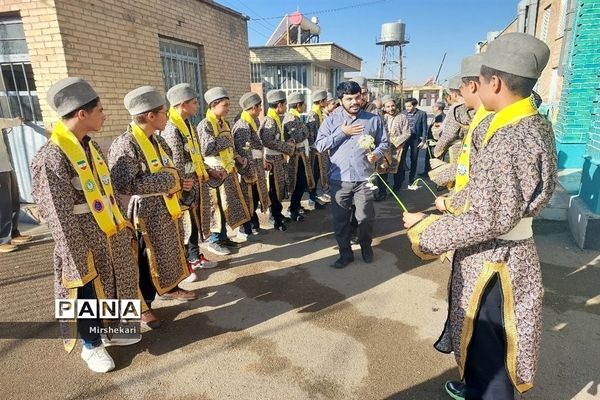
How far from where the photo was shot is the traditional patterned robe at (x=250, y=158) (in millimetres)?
4879

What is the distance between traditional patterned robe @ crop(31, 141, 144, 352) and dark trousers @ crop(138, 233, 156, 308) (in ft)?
1.30

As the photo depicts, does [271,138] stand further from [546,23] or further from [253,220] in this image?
[546,23]

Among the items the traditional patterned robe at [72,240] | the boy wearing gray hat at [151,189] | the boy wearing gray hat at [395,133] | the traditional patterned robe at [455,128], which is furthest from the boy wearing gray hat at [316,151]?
the traditional patterned robe at [72,240]

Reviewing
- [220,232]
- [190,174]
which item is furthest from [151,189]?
[220,232]

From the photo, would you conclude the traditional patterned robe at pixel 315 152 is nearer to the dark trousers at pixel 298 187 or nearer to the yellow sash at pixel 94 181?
the dark trousers at pixel 298 187

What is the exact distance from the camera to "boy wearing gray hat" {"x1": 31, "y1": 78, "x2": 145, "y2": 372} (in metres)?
2.32

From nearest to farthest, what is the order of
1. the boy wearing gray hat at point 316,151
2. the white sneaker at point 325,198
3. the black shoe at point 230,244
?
the black shoe at point 230,244 < the boy wearing gray hat at point 316,151 < the white sneaker at point 325,198

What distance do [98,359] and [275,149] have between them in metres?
3.60

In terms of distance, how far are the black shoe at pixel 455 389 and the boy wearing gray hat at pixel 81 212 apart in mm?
2333

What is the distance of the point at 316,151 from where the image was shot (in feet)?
22.6

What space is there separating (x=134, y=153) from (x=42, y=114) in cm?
376

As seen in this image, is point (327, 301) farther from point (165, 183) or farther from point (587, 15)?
point (587, 15)

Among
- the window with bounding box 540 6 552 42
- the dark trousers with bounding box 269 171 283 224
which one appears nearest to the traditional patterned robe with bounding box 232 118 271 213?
the dark trousers with bounding box 269 171 283 224

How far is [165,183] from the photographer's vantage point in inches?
117
